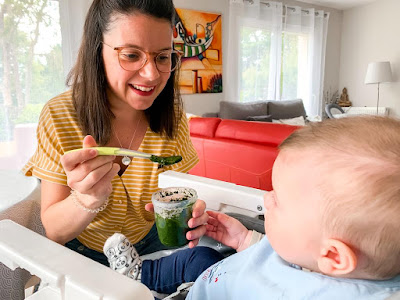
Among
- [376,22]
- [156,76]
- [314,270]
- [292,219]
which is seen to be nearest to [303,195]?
[292,219]

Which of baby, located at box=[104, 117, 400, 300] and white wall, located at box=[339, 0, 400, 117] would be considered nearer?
baby, located at box=[104, 117, 400, 300]

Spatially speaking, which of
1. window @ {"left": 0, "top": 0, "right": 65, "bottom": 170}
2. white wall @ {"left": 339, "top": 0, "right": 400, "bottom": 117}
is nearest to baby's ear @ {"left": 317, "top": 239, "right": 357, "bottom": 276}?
window @ {"left": 0, "top": 0, "right": 65, "bottom": 170}

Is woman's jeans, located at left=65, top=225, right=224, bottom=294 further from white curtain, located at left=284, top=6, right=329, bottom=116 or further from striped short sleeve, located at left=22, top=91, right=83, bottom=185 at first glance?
white curtain, located at left=284, top=6, right=329, bottom=116

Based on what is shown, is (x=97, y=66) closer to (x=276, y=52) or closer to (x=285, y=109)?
(x=285, y=109)

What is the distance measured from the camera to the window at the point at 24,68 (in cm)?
337

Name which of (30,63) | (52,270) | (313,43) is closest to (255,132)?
(52,270)

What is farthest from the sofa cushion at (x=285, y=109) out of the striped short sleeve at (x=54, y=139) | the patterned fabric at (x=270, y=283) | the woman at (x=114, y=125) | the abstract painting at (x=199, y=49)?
the patterned fabric at (x=270, y=283)

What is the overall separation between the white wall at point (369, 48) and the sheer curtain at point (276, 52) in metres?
0.77

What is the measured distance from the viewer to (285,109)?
18.2ft

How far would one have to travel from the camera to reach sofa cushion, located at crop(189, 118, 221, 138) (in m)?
2.56

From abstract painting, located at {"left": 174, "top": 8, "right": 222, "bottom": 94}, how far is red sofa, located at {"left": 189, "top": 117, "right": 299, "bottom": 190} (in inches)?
85.8

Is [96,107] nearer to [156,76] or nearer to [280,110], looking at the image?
[156,76]

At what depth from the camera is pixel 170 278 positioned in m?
0.89

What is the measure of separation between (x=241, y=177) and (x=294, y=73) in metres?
4.32
